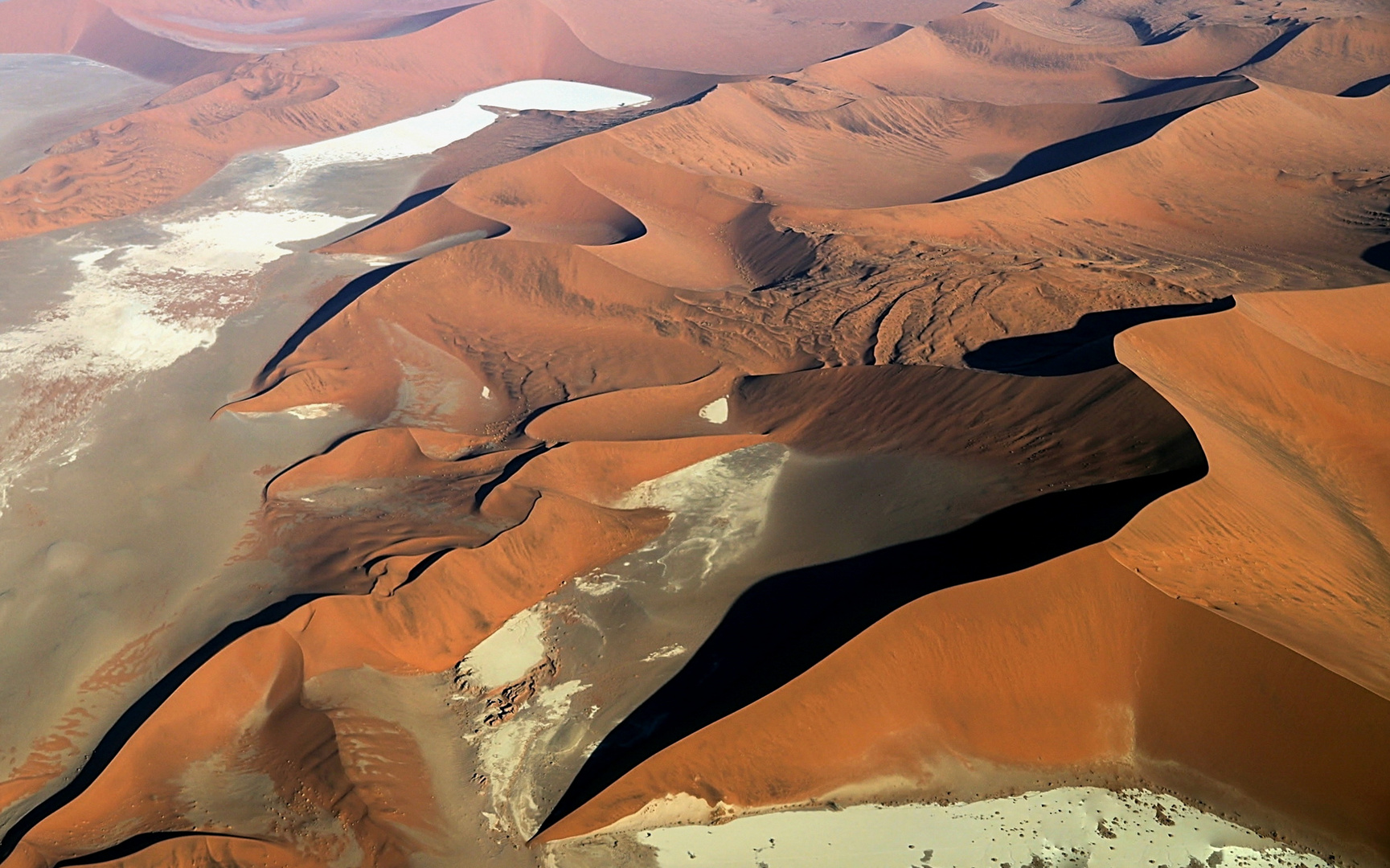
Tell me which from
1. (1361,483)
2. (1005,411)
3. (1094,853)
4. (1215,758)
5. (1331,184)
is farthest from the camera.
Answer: (1331,184)

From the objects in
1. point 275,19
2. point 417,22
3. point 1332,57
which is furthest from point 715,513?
point 275,19

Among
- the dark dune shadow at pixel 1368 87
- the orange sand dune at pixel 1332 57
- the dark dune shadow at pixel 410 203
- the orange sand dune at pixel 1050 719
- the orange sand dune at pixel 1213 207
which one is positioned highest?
the orange sand dune at pixel 1332 57

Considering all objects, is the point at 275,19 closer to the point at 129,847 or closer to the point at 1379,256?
the point at 129,847

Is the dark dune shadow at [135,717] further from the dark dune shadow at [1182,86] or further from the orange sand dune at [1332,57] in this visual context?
the orange sand dune at [1332,57]

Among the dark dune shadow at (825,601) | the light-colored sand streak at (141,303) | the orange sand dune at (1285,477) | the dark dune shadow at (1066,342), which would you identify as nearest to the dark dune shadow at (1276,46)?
the orange sand dune at (1285,477)

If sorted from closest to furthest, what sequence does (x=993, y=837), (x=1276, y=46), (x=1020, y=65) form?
(x=993, y=837) < (x=1276, y=46) < (x=1020, y=65)

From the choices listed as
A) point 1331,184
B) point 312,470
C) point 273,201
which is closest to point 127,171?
point 273,201

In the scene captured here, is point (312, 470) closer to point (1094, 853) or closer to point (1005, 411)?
point (1005, 411)
